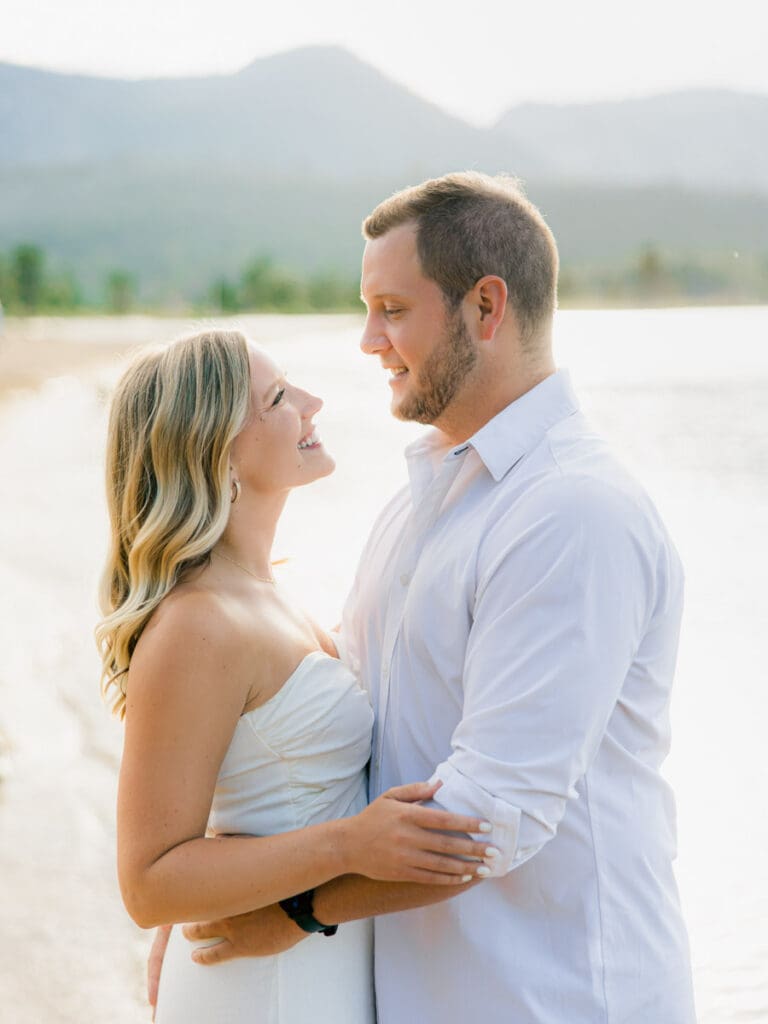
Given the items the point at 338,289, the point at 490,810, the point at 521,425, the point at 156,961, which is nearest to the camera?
the point at 490,810

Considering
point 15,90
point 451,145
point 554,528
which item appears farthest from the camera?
point 15,90

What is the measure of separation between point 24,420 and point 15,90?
153 meters

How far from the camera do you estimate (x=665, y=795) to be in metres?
1.81

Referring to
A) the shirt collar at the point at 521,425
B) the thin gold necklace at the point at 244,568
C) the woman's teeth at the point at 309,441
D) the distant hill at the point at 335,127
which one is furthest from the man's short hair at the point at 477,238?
the distant hill at the point at 335,127

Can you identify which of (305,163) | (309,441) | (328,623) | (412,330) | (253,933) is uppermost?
(412,330)

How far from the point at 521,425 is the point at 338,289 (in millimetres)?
62337

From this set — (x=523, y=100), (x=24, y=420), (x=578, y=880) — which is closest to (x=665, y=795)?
(x=578, y=880)

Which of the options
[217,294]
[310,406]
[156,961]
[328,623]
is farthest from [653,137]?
[156,961]

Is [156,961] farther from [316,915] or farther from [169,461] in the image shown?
[169,461]

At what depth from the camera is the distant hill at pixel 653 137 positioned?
126688 mm

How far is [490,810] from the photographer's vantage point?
154 cm

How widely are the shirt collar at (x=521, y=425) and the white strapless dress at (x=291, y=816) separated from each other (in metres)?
0.43

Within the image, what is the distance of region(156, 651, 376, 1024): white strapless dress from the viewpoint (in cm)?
181

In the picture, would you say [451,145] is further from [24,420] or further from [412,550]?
[412,550]
